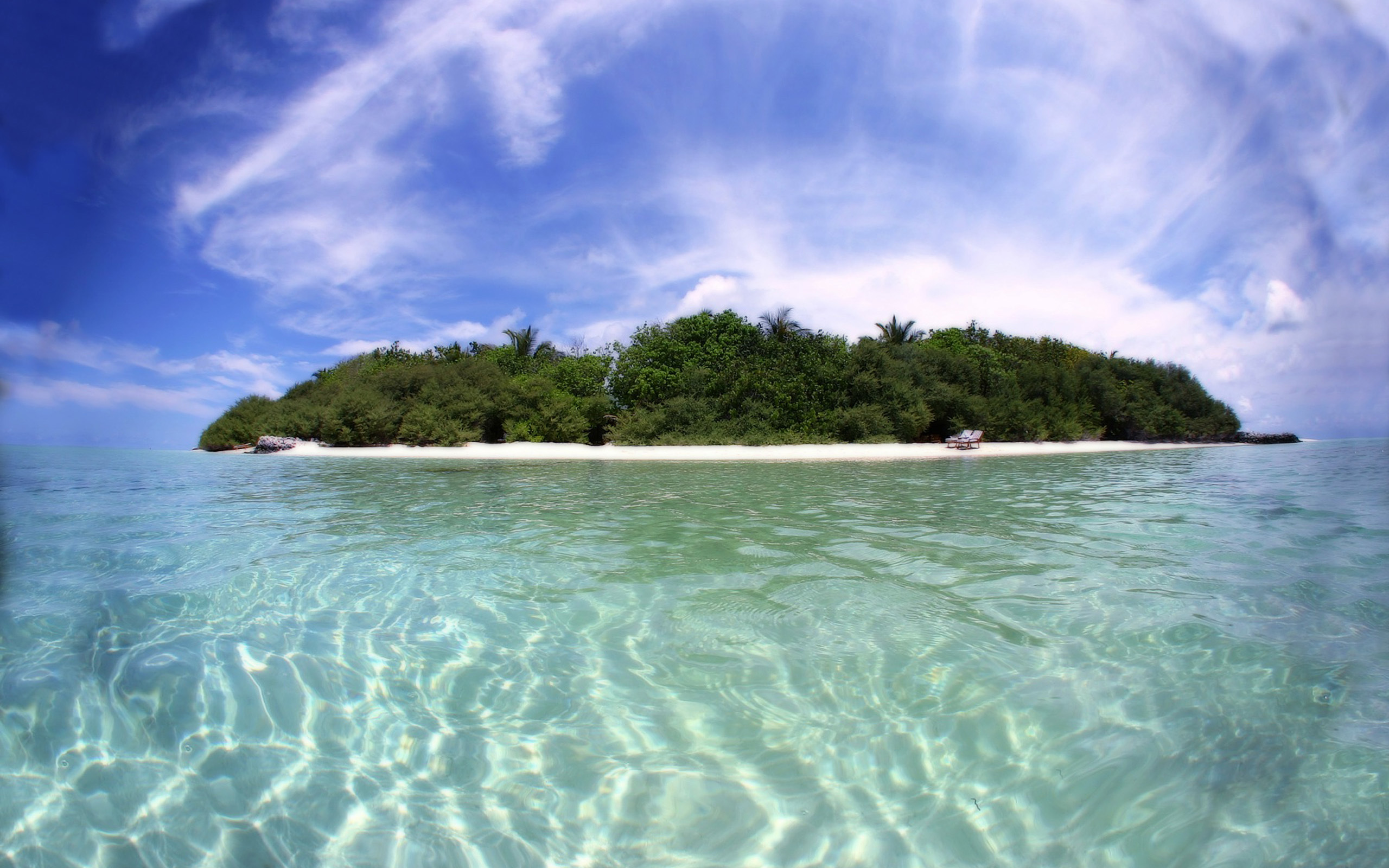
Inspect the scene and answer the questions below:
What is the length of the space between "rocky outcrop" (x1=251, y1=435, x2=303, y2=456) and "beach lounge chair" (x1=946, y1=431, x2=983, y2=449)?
28562mm

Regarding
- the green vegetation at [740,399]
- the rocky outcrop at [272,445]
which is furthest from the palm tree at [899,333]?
the rocky outcrop at [272,445]

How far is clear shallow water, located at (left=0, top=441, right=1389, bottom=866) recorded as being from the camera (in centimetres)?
187

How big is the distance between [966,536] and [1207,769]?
373cm

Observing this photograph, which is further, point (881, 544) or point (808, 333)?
point (808, 333)

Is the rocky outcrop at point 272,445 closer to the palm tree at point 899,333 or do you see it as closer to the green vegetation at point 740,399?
the green vegetation at point 740,399

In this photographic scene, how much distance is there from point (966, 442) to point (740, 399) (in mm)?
9531

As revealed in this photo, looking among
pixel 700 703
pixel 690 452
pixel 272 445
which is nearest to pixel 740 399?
pixel 690 452

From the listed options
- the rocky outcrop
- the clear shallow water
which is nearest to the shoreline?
the rocky outcrop

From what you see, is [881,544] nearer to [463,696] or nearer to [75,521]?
[463,696]

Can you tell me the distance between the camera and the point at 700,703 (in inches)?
101

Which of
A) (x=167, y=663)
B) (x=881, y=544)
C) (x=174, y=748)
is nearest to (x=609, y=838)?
(x=174, y=748)

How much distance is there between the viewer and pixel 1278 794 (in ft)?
6.36

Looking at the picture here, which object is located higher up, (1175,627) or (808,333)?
(808,333)

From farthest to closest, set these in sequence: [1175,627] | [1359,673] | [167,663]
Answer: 1. [1175,627]
2. [167,663]
3. [1359,673]
